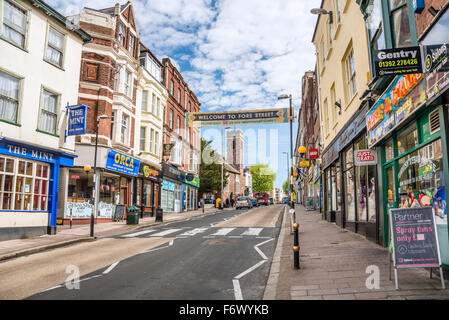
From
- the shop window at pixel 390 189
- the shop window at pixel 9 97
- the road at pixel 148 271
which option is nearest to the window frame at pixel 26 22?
the shop window at pixel 9 97

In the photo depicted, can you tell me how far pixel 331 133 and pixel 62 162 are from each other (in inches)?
544

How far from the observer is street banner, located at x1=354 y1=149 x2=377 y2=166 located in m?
10.4

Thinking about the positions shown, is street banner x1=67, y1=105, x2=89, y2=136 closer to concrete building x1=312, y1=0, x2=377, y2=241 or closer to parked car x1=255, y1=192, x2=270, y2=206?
concrete building x1=312, y1=0, x2=377, y2=241

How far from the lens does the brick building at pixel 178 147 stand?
3362 centimetres

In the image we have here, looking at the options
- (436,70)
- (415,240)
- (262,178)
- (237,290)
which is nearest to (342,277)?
(415,240)

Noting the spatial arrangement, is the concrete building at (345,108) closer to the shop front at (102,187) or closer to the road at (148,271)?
the road at (148,271)

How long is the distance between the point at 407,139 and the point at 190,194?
118ft

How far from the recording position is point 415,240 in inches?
226

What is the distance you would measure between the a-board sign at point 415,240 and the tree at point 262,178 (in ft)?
357

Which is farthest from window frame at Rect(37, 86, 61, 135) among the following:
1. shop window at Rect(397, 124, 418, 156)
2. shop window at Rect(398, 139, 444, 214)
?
shop window at Rect(398, 139, 444, 214)

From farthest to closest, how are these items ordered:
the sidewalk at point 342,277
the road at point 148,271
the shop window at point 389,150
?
the shop window at point 389,150 < the road at point 148,271 < the sidewalk at point 342,277

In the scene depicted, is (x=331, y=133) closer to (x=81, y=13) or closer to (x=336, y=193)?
(x=336, y=193)

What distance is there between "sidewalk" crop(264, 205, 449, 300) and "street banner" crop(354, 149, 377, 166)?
248cm
